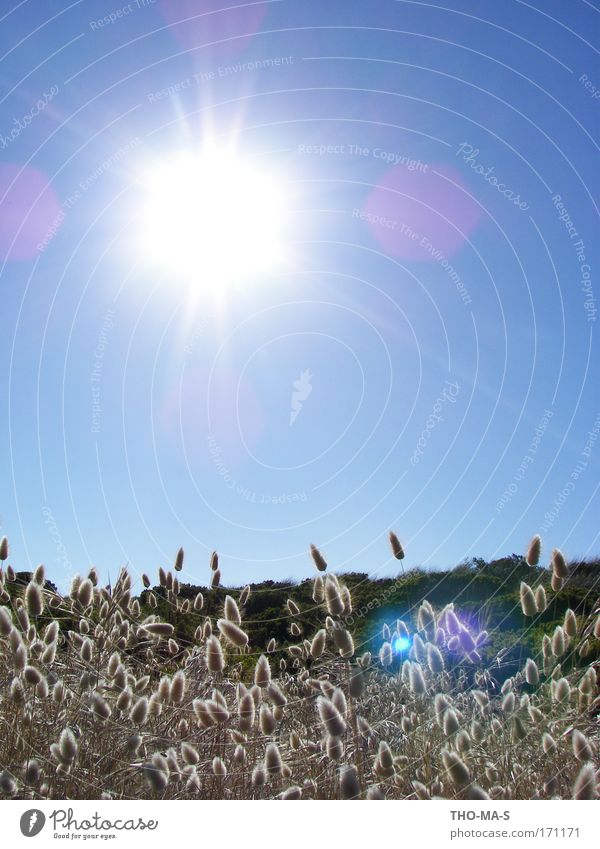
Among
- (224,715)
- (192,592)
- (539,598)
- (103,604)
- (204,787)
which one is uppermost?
(192,592)

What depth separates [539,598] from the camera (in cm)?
400

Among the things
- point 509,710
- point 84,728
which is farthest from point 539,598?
point 84,728

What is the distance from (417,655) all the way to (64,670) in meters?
2.81

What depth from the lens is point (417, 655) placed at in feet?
14.2

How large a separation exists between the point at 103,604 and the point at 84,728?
39.6 inches
